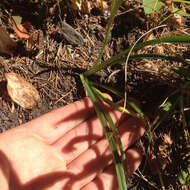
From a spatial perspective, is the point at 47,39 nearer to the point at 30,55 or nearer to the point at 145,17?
the point at 30,55

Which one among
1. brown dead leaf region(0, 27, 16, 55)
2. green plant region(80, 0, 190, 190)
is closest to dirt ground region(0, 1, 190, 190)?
brown dead leaf region(0, 27, 16, 55)

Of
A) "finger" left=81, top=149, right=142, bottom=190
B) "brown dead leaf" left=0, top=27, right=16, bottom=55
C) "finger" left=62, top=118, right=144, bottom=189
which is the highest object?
"brown dead leaf" left=0, top=27, right=16, bottom=55

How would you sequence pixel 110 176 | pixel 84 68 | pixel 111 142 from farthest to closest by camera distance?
pixel 84 68 → pixel 110 176 → pixel 111 142

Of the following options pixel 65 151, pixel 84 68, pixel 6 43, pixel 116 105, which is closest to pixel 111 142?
pixel 116 105

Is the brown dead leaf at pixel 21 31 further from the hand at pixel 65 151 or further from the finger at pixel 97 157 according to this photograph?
the finger at pixel 97 157

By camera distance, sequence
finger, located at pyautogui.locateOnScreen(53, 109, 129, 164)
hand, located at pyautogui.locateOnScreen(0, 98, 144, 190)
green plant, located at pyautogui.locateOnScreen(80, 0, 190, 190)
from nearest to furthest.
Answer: green plant, located at pyautogui.locateOnScreen(80, 0, 190, 190)
hand, located at pyautogui.locateOnScreen(0, 98, 144, 190)
finger, located at pyautogui.locateOnScreen(53, 109, 129, 164)

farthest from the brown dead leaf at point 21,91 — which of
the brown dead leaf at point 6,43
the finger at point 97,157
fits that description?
the finger at point 97,157

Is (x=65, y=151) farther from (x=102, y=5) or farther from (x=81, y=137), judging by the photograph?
(x=102, y=5)

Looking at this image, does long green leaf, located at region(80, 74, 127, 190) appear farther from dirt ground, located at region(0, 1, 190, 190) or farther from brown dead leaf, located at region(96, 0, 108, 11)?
brown dead leaf, located at region(96, 0, 108, 11)
